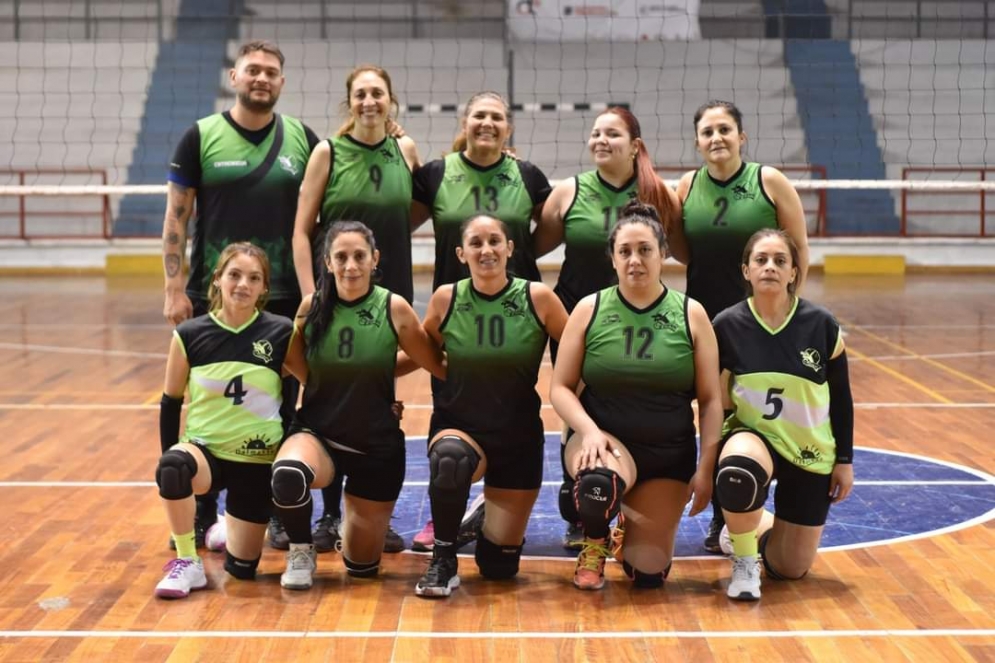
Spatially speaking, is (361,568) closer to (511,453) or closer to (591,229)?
(511,453)

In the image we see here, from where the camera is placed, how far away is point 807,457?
13.2 feet

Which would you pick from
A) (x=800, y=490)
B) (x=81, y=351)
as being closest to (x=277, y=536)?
(x=800, y=490)

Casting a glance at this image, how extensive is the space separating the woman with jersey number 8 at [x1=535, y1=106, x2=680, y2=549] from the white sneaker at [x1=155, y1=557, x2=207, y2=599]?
4.15 ft

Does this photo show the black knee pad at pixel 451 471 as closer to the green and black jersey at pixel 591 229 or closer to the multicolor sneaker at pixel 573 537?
the multicolor sneaker at pixel 573 537

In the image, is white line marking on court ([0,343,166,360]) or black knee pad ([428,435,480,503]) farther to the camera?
white line marking on court ([0,343,166,360])

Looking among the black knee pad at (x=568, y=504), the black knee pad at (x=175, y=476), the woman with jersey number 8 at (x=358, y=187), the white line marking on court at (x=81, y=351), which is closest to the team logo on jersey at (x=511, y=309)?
the woman with jersey number 8 at (x=358, y=187)

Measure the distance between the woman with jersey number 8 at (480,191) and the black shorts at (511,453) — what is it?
43 centimetres

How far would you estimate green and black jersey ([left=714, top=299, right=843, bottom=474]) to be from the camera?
402 centimetres

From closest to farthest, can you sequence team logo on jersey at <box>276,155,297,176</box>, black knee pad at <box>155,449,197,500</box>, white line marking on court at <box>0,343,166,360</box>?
black knee pad at <box>155,449,197,500</box>, team logo on jersey at <box>276,155,297,176</box>, white line marking on court at <box>0,343,166,360</box>

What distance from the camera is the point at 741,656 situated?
3.42 metres

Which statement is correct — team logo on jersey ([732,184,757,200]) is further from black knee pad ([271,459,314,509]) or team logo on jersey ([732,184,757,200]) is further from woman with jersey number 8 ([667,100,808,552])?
black knee pad ([271,459,314,509])

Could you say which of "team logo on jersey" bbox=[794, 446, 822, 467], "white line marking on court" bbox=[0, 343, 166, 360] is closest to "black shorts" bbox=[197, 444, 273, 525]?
"team logo on jersey" bbox=[794, 446, 822, 467]

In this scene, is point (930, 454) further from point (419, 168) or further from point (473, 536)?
point (419, 168)

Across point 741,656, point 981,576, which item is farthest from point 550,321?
point 981,576
